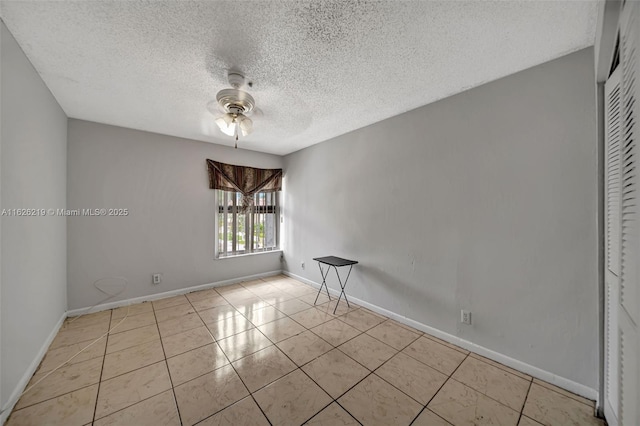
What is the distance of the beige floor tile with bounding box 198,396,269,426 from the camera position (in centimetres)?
145

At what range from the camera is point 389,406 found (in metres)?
1.59

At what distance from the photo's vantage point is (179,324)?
2697 mm

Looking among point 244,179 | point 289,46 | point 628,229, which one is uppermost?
point 289,46

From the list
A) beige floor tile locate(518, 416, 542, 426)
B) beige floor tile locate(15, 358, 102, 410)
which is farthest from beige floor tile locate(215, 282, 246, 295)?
beige floor tile locate(518, 416, 542, 426)

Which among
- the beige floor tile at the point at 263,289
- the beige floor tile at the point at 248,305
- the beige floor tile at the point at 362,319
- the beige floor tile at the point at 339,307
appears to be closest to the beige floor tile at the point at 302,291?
the beige floor tile at the point at 263,289

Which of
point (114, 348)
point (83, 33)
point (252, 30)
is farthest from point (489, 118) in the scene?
point (114, 348)

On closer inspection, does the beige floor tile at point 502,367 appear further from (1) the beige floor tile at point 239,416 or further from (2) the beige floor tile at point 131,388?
(2) the beige floor tile at point 131,388

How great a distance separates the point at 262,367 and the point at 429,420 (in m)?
1.28

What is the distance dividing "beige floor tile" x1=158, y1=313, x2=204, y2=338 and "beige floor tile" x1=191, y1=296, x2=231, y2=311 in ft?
0.88

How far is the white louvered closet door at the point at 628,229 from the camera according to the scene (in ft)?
2.82

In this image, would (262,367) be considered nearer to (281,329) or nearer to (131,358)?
(281,329)

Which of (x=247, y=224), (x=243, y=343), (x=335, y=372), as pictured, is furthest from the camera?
(x=247, y=224)

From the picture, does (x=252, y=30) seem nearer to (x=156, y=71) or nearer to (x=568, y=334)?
(x=156, y=71)

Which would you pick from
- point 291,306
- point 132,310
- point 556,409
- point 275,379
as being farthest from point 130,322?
point 556,409
